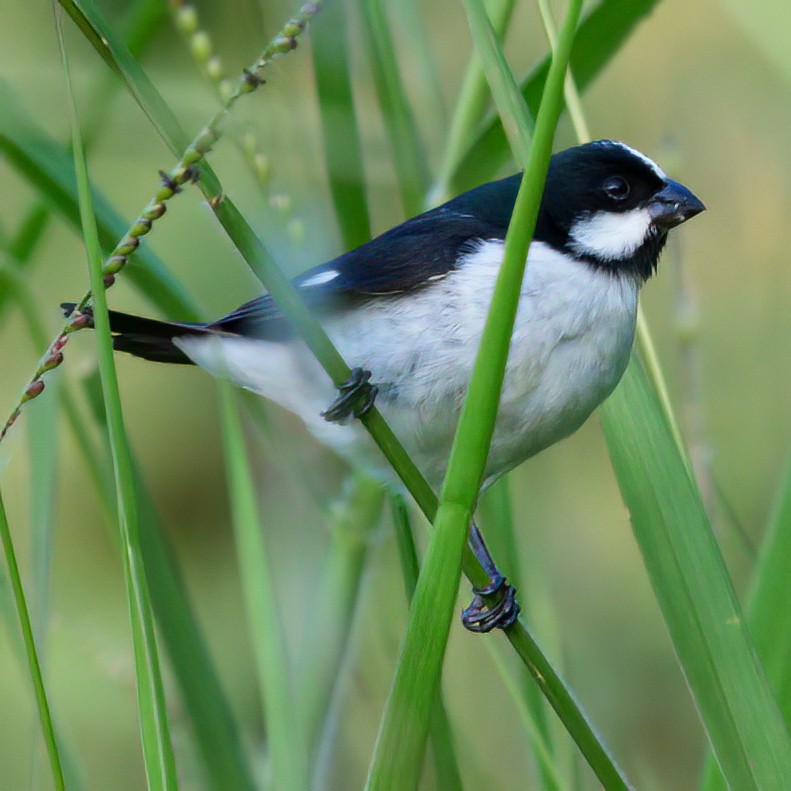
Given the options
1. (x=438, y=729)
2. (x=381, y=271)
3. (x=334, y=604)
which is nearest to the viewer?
(x=438, y=729)

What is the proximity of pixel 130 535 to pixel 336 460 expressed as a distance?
1151 millimetres

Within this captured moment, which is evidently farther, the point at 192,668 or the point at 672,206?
the point at 672,206

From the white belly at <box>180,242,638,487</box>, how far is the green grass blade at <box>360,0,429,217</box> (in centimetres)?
18

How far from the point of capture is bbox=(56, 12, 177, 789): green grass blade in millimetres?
792

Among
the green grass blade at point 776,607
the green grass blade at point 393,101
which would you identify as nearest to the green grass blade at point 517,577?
the green grass blade at point 776,607

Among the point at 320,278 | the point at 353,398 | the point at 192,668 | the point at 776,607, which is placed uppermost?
the point at 320,278

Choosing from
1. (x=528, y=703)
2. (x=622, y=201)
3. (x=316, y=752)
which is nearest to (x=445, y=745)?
(x=528, y=703)

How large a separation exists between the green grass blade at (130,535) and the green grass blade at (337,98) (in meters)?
0.57

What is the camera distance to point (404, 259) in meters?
1.62

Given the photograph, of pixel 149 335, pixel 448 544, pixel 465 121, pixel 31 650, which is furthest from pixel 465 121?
pixel 31 650

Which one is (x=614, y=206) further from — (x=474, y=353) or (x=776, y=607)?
(x=776, y=607)

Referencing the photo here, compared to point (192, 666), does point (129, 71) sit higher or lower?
higher

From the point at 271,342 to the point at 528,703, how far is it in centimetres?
70

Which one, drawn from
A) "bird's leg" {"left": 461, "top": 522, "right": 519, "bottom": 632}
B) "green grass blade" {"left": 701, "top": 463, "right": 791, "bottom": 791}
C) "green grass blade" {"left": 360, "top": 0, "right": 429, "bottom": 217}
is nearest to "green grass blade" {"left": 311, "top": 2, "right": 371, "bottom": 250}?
"green grass blade" {"left": 360, "top": 0, "right": 429, "bottom": 217}
